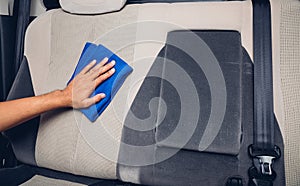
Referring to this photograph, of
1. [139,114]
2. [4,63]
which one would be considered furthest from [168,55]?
[4,63]

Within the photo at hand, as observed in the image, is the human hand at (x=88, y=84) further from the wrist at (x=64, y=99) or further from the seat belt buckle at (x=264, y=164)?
the seat belt buckle at (x=264, y=164)

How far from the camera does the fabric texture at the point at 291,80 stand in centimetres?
93

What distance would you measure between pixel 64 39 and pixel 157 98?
1.34 ft

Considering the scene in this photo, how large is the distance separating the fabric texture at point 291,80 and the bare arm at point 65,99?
1.59 ft

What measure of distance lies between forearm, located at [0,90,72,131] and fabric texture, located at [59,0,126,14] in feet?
0.94

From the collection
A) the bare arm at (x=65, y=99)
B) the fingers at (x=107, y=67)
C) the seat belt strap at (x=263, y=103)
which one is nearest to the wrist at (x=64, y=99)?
the bare arm at (x=65, y=99)

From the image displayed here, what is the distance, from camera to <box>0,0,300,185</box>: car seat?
0.96 m

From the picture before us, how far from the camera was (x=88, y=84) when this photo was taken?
3.62 ft

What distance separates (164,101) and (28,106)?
424 millimetres

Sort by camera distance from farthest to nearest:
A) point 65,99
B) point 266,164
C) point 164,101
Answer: point 65,99
point 164,101
point 266,164

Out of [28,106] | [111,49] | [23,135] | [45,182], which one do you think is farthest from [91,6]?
[45,182]

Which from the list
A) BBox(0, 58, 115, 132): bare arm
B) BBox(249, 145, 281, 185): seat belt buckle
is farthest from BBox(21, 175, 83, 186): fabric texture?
BBox(249, 145, 281, 185): seat belt buckle

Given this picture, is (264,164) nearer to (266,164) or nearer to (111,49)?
(266,164)

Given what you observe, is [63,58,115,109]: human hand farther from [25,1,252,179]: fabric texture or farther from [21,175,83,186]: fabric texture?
[21,175,83,186]: fabric texture
